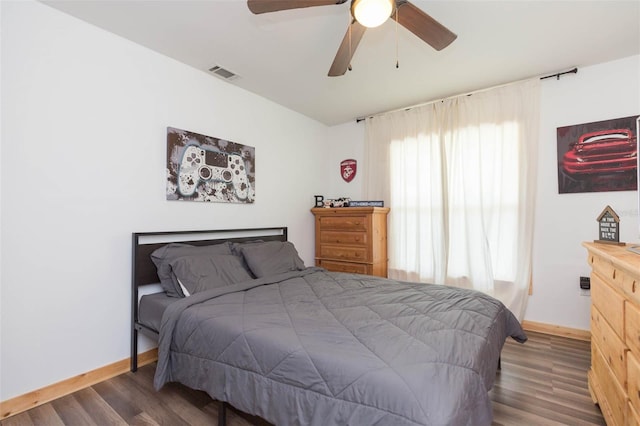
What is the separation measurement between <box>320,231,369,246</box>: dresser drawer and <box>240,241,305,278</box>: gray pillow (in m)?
0.87

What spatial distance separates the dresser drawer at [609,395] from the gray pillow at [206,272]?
2.27 meters

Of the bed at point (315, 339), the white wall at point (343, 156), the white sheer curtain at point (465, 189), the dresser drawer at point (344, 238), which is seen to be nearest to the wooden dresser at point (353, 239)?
the dresser drawer at point (344, 238)

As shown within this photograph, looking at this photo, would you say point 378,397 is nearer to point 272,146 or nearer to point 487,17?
point 487,17

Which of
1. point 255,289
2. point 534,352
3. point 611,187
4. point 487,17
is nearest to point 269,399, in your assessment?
point 255,289

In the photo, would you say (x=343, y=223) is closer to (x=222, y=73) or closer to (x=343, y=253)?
(x=343, y=253)

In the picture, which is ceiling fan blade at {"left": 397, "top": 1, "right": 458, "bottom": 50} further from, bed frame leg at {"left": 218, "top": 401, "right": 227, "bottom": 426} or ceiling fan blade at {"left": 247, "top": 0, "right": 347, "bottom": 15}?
bed frame leg at {"left": 218, "top": 401, "right": 227, "bottom": 426}

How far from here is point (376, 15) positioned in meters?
1.49

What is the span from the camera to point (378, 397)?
3.50 feet

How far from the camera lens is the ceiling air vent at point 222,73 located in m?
2.79

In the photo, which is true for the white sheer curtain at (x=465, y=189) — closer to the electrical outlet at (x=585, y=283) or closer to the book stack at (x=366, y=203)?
the book stack at (x=366, y=203)

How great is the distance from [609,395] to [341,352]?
1457mm

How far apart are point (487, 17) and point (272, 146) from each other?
235cm

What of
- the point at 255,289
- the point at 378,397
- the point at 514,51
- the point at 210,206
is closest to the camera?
Result: the point at 378,397

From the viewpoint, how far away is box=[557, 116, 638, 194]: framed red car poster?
2630mm
